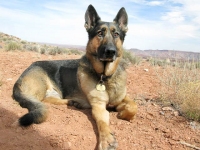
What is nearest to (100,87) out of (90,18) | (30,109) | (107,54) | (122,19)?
(107,54)

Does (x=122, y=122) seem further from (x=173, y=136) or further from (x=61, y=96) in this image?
(x=61, y=96)

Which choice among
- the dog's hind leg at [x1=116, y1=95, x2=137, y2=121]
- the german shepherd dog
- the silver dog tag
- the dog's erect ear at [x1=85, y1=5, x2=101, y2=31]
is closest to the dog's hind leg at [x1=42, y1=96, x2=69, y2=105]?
the german shepherd dog

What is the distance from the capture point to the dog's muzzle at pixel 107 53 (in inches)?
183

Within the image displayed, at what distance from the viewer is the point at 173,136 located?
420cm

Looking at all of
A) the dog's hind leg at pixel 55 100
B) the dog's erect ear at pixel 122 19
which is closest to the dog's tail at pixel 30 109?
the dog's hind leg at pixel 55 100

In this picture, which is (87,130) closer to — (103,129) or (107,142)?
(103,129)

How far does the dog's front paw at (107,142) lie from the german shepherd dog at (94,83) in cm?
19

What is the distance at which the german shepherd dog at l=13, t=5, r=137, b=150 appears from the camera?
4660mm

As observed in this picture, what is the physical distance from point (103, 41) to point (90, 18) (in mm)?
824

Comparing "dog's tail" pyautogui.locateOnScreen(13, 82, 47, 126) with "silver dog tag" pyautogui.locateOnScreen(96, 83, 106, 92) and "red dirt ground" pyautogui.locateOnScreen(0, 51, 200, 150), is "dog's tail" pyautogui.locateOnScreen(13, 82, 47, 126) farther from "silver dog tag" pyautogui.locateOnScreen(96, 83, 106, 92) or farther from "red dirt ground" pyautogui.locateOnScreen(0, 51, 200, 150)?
"silver dog tag" pyautogui.locateOnScreen(96, 83, 106, 92)

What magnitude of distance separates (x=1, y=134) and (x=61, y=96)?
2.38 meters

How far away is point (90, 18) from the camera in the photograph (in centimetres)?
542

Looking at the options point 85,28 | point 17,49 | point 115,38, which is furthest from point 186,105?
point 17,49

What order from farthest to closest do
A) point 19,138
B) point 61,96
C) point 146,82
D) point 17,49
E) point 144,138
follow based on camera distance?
point 17,49
point 146,82
point 61,96
point 144,138
point 19,138
